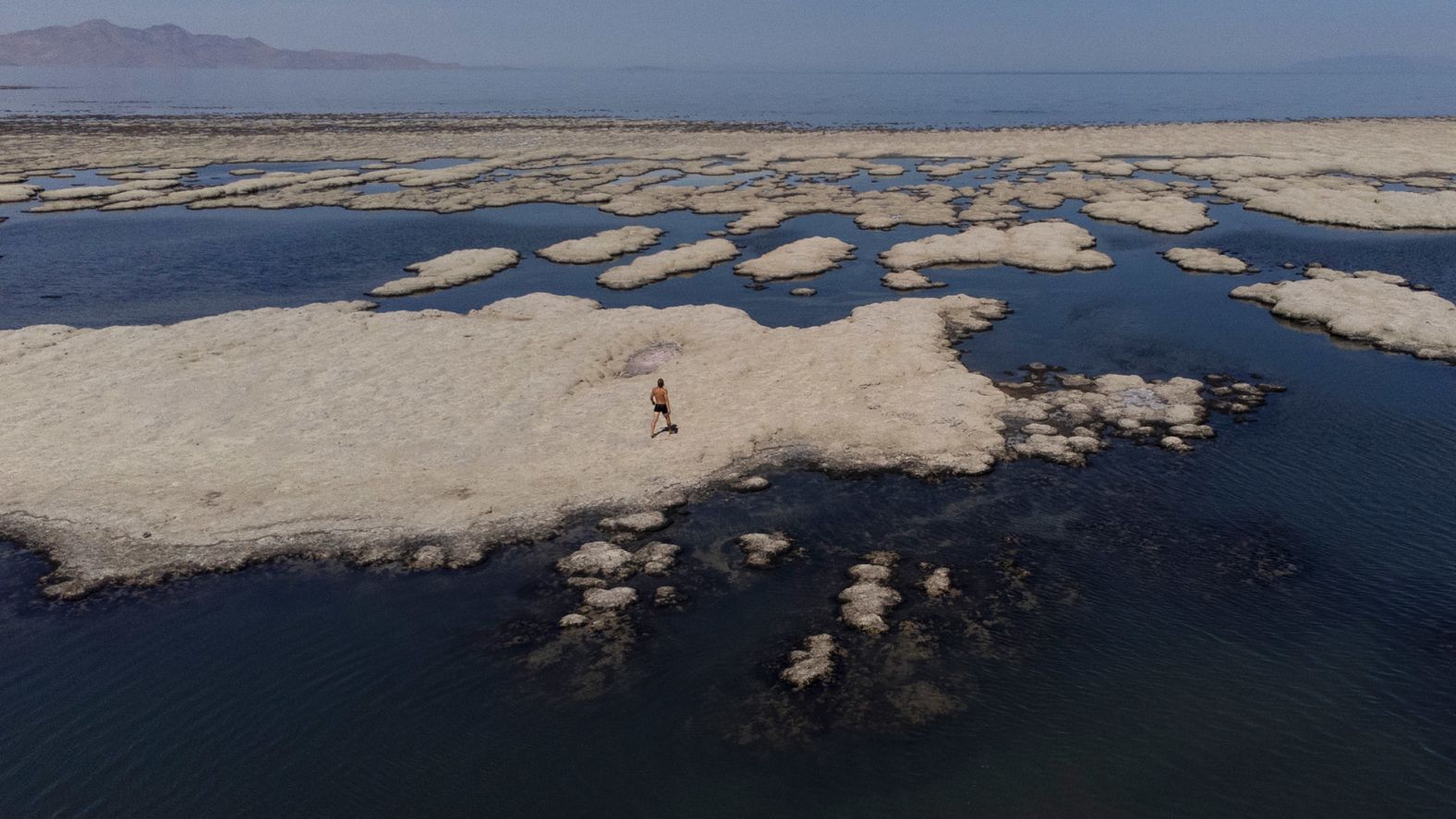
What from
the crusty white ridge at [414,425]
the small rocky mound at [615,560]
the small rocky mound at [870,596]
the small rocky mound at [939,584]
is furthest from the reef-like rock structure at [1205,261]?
the small rocky mound at [615,560]

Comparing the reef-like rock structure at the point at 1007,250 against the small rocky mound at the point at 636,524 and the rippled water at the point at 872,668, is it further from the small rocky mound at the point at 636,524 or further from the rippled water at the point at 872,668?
the small rocky mound at the point at 636,524

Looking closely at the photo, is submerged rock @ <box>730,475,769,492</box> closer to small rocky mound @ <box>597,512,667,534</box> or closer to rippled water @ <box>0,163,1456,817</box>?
rippled water @ <box>0,163,1456,817</box>

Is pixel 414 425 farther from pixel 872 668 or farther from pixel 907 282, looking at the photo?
pixel 907 282

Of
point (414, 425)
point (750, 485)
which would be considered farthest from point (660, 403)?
point (414, 425)

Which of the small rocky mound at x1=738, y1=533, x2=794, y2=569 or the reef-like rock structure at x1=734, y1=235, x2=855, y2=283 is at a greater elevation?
the reef-like rock structure at x1=734, y1=235, x2=855, y2=283

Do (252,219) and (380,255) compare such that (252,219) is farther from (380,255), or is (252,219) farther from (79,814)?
(79,814)

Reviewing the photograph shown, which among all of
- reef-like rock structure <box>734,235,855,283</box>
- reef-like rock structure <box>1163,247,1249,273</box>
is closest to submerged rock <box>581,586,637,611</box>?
reef-like rock structure <box>734,235,855,283</box>

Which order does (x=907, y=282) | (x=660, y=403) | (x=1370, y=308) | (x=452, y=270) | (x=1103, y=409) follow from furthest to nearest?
(x=452, y=270), (x=907, y=282), (x=1370, y=308), (x=1103, y=409), (x=660, y=403)

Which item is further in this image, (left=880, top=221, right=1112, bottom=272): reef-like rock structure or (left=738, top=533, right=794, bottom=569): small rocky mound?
(left=880, top=221, right=1112, bottom=272): reef-like rock structure
